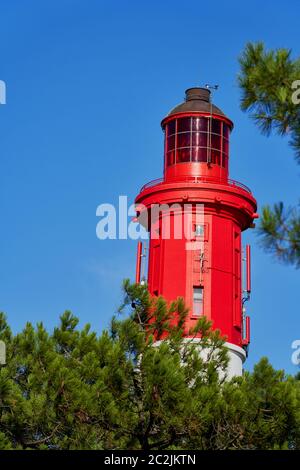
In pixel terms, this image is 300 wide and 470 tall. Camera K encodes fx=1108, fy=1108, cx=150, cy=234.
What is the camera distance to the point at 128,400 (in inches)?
780

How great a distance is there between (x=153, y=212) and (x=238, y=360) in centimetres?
518

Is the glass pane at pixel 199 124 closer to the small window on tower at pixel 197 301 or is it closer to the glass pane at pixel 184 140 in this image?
the glass pane at pixel 184 140

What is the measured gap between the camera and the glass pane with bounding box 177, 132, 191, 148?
32.9 metres

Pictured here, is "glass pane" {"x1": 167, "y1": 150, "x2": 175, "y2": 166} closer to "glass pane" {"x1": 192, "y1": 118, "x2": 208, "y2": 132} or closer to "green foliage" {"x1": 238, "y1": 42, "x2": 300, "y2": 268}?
"glass pane" {"x1": 192, "y1": 118, "x2": 208, "y2": 132}

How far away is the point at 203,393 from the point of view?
19547mm

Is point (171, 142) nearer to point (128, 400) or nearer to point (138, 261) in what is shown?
point (138, 261)

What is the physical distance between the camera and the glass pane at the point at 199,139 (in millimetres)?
→ 32844

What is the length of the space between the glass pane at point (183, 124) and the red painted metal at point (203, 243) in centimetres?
14

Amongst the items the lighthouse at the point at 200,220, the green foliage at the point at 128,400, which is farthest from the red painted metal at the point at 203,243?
the green foliage at the point at 128,400

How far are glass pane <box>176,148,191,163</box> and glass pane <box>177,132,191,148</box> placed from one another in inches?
6.0

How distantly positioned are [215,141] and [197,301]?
4.90 meters

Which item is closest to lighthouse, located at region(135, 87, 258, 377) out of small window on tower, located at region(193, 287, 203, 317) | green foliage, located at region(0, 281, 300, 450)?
small window on tower, located at region(193, 287, 203, 317)

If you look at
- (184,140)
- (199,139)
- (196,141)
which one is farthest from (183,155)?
(199,139)
